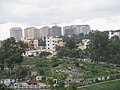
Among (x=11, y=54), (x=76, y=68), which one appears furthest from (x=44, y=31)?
(x=11, y=54)

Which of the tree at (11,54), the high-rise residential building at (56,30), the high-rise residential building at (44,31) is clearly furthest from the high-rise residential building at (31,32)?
the tree at (11,54)

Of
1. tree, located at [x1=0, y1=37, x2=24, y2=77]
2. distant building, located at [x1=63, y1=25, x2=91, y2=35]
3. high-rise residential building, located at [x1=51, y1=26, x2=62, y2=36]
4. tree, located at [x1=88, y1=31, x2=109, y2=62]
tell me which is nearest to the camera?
tree, located at [x1=0, y1=37, x2=24, y2=77]

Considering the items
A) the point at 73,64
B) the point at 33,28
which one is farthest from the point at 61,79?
the point at 33,28

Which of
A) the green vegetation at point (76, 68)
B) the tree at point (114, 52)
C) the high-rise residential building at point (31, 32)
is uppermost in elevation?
the high-rise residential building at point (31, 32)

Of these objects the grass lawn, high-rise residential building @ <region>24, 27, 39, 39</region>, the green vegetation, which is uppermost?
high-rise residential building @ <region>24, 27, 39, 39</region>

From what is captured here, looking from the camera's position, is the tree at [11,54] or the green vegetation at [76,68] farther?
the green vegetation at [76,68]

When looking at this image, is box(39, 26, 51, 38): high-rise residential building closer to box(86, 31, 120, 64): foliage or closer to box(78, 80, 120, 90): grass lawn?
box(86, 31, 120, 64): foliage

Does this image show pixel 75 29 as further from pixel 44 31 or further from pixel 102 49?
pixel 102 49

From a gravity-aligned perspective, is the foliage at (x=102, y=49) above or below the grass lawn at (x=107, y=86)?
above

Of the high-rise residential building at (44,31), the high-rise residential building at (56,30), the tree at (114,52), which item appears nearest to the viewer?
the tree at (114,52)

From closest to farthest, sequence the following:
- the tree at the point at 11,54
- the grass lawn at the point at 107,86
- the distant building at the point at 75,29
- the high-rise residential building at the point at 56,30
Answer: the grass lawn at the point at 107,86 → the tree at the point at 11,54 → the high-rise residential building at the point at 56,30 → the distant building at the point at 75,29

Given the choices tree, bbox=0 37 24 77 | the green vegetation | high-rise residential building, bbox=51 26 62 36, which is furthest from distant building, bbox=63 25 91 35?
tree, bbox=0 37 24 77

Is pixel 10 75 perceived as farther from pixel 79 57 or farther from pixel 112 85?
pixel 79 57

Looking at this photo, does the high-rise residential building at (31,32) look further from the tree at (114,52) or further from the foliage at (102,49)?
the tree at (114,52)
